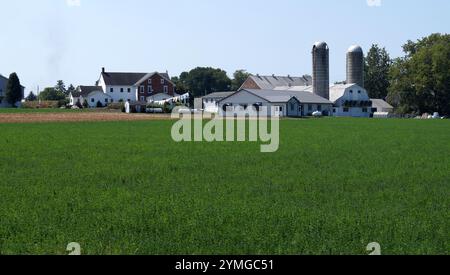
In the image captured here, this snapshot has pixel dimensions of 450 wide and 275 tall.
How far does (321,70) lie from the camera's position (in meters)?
101

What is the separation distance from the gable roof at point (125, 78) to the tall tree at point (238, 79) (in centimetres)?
3330

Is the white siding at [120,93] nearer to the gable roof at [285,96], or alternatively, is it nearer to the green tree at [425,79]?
the gable roof at [285,96]

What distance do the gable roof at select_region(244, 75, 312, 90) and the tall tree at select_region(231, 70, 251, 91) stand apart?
1917 centimetres

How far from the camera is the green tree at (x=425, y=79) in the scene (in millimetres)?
97188

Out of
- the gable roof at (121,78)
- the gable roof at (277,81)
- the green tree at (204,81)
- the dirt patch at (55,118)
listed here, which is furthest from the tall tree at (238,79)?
the dirt patch at (55,118)

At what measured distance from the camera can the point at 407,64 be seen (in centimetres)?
10231

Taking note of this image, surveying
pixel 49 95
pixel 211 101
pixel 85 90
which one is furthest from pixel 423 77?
pixel 49 95

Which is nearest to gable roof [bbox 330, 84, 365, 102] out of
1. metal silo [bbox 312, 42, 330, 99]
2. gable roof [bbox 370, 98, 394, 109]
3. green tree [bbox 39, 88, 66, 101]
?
metal silo [bbox 312, 42, 330, 99]

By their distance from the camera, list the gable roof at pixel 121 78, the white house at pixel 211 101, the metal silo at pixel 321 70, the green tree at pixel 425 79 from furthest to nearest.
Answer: the gable roof at pixel 121 78, the white house at pixel 211 101, the metal silo at pixel 321 70, the green tree at pixel 425 79

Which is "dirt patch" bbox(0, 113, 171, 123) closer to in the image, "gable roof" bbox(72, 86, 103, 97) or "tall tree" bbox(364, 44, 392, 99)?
"gable roof" bbox(72, 86, 103, 97)

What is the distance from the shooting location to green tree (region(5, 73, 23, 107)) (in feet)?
333
